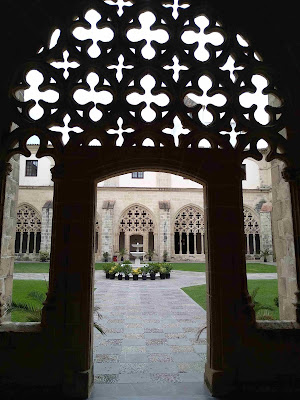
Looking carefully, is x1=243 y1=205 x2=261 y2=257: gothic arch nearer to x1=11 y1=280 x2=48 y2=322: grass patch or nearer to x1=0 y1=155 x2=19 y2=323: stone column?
x1=11 y1=280 x2=48 y2=322: grass patch

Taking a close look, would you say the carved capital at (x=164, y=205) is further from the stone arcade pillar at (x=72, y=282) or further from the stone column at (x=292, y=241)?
the stone arcade pillar at (x=72, y=282)

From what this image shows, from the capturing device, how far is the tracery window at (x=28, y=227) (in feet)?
69.6

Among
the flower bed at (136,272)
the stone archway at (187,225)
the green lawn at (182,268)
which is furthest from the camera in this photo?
the stone archway at (187,225)

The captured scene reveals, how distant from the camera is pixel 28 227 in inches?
837

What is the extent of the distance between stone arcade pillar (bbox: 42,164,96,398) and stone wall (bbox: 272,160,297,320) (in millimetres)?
2053

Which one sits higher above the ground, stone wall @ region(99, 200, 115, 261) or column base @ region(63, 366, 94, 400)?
stone wall @ region(99, 200, 115, 261)

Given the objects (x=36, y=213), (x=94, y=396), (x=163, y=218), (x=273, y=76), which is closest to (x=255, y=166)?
(x=163, y=218)

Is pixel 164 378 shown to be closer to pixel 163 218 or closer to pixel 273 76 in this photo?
pixel 273 76

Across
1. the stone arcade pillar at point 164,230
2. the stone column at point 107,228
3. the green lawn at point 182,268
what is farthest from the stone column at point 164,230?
the green lawn at point 182,268

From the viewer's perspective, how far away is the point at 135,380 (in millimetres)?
2955

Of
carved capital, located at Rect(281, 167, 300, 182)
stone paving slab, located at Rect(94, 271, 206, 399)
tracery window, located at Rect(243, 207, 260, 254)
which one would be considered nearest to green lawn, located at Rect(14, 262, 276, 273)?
tracery window, located at Rect(243, 207, 260, 254)

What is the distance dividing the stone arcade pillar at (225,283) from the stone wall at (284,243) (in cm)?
70

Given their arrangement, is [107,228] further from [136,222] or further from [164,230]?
[164,230]

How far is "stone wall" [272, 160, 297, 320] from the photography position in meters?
3.21
